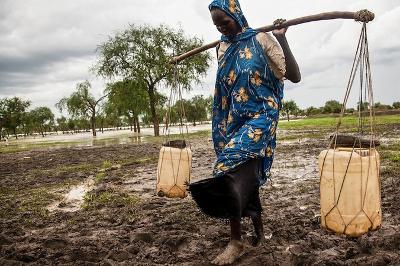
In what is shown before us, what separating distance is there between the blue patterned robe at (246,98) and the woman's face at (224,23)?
0.03 meters

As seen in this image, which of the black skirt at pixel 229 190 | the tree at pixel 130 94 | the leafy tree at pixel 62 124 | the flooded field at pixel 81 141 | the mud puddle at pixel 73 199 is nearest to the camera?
the black skirt at pixel 229 190

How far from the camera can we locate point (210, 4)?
3.18 meters

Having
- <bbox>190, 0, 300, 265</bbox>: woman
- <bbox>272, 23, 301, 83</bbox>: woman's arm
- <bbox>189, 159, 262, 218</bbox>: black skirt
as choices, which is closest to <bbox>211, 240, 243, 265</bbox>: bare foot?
<bbox>190, 0, 300, 265</bbox>: woman

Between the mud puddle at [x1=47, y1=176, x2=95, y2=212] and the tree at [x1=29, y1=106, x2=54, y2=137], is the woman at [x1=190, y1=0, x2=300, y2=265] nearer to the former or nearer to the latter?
the mud puddle at [x1=47, y1=176, x2=95, y2=212]

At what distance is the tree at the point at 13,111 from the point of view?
6409 centimetres

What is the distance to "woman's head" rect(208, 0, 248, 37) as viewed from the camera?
3129 millimetres

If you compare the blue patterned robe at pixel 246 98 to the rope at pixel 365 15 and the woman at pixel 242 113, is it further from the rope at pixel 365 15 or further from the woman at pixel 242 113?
the rope at pixel 365 15

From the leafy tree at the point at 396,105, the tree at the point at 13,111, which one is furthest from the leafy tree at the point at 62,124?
the leafy tree at the point at 396,105

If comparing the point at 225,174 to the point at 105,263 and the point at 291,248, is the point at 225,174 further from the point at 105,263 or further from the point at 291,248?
the point at 105,263

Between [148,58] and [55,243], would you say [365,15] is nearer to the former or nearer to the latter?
[55,243]

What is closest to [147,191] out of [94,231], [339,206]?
[94,231]

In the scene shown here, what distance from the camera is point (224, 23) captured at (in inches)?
126

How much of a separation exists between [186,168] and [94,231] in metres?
1.19

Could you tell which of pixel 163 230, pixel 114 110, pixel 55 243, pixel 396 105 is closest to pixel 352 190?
pixel 163 230
